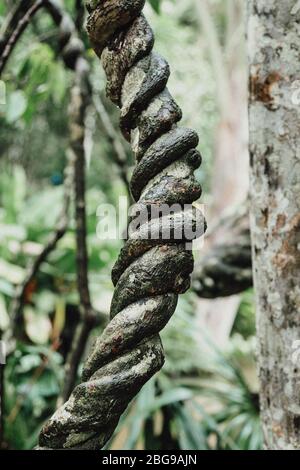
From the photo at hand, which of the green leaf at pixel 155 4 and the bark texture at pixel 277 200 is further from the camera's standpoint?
the green leaf at pixel 155 4

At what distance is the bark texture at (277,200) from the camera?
0.42 meters

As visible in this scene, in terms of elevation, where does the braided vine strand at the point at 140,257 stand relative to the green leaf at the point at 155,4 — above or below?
below

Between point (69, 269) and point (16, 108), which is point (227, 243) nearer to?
point (16, 108)

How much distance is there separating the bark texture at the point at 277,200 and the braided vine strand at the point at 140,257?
15 cm

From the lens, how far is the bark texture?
0.42 metres

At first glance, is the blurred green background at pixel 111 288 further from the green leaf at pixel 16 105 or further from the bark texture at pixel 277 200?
the bark texture at pixel 277 200

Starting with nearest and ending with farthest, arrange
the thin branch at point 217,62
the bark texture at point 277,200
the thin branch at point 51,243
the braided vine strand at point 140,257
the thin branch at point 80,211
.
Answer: the braided vine strand at point 140,257, the bark texture at point 277,200, the thin branch at point 80,211, the thin branch at point 51,243, the thin branch at point 217,62

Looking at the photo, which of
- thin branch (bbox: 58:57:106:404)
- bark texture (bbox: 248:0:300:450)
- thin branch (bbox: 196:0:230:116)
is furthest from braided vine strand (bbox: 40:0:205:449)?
thin branch (bbox: 196:0:230:116)

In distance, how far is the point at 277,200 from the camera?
17.1 inches

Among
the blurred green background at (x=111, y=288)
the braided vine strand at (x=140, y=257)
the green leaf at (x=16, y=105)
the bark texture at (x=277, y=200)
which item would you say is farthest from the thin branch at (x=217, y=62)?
the braided vine strand at (x=140, y=257)

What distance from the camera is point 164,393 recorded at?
4.03 feet

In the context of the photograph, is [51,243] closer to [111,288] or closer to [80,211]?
[80,211]

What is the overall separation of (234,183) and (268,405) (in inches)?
92.7

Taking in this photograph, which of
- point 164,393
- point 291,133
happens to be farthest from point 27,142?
point 291,133
